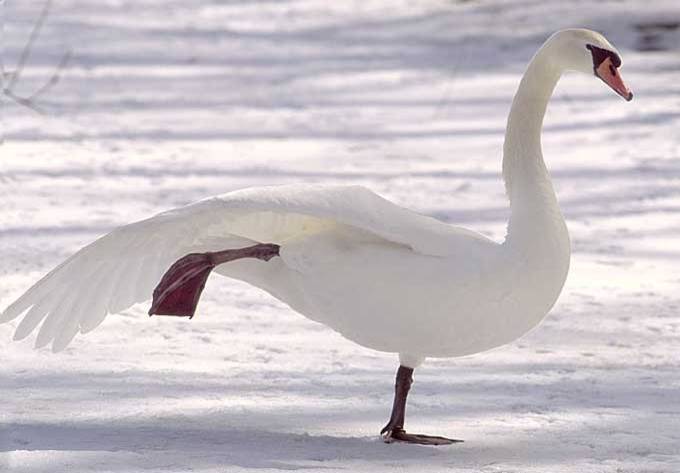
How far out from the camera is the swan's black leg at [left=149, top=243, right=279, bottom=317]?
16.1 feet

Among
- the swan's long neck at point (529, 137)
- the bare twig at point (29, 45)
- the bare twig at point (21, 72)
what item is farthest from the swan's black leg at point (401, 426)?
the bare twig at point (29, 45)

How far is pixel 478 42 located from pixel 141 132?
358 cm

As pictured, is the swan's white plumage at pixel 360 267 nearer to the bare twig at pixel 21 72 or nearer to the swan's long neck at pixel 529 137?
the swan's long neck at pixel 529 137

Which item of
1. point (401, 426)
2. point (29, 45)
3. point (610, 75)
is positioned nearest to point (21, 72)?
point (29, 45)

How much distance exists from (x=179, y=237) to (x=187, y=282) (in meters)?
0.16

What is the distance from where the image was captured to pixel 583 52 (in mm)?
5145

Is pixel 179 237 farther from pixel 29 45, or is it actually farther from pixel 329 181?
pixel 29 45

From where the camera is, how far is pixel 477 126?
36.0ft

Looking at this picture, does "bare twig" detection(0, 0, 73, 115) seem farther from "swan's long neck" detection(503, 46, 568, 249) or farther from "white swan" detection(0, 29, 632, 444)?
"swan's long neck" detection(503, 46, 568, 249)

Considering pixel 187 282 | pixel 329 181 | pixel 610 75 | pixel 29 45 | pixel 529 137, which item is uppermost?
pixel 29 45

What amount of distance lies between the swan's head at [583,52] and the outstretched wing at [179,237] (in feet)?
2.30

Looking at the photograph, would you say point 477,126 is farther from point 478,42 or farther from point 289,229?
point 289,229

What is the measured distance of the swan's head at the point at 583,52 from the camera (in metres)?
5.12

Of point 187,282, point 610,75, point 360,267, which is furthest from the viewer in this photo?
point 610,75
